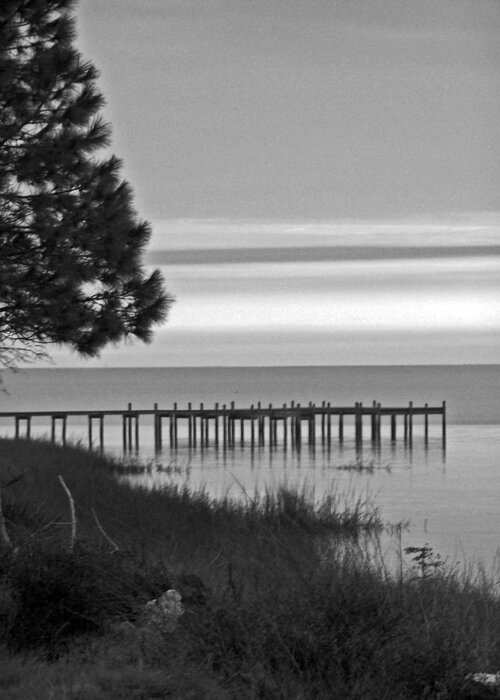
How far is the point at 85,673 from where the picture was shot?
6508mm

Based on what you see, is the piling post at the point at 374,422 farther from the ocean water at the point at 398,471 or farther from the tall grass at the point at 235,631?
the tall grass at the point at 235,631

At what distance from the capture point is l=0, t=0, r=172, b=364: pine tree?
14.2 meters

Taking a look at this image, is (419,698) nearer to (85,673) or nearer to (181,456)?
(85,673)

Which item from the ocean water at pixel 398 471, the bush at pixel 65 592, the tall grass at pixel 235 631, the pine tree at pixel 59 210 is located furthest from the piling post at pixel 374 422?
the bush at pixel 65 592

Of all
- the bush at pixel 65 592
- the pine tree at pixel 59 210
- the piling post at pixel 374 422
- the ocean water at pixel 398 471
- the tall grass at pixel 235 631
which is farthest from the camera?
the piling post at pixel 374 422

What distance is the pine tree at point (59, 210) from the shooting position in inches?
559

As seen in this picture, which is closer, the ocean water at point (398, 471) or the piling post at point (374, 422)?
the ocean water at point (398, 471)

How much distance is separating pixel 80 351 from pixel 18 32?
4.42m

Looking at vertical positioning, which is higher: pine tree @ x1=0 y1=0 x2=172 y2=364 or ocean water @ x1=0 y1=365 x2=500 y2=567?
pine tree @ x1=0 y1=0 x2=172 y2=364

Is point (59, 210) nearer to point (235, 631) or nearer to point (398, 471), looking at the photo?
point (235, 631)

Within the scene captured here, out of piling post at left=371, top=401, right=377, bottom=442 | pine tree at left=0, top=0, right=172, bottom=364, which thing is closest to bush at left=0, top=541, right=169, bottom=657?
pine tree at left=0, top=0, right=172, bottom=364

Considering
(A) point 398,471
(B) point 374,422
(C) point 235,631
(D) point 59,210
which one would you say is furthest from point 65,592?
(B) point 374,422

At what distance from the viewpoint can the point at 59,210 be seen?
1447 cm

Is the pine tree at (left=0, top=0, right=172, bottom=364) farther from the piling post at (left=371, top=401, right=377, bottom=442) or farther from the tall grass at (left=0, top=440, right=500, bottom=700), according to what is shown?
the piling post at (left=371, top=401, right=377, bottom=442)
